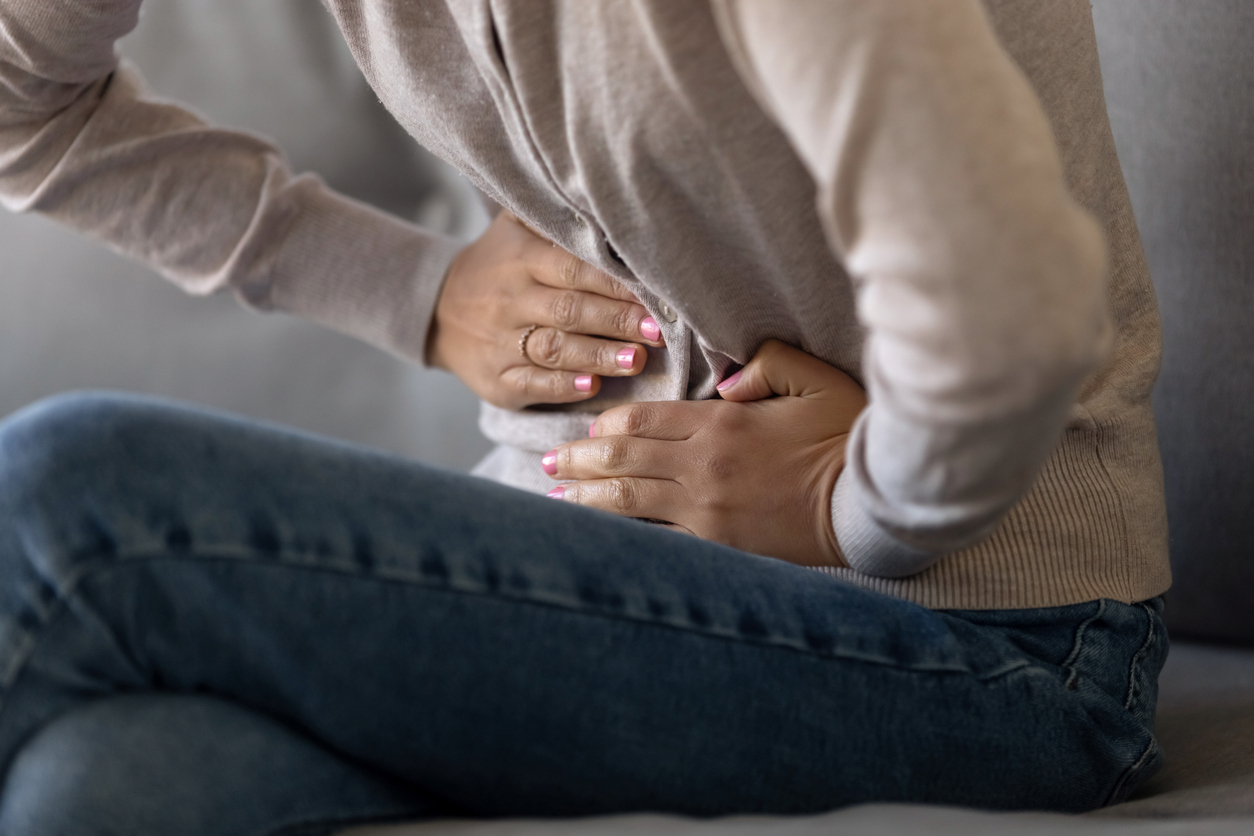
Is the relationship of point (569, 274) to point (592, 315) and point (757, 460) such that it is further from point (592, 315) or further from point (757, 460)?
point (757, 460)

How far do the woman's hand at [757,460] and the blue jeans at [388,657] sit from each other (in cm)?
9

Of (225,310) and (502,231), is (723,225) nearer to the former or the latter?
(502,231)

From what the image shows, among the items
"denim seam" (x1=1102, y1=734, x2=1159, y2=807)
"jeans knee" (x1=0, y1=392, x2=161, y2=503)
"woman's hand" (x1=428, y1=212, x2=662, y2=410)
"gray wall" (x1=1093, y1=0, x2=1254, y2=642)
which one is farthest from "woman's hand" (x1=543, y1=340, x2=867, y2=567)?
"gray wall" (x1=1093, y1=0, x2=1254, y2=642)

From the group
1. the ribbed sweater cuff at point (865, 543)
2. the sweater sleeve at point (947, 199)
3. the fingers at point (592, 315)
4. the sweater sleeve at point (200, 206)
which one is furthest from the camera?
the sweater sleeve at point (200, 206)

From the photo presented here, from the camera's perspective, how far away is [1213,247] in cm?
80

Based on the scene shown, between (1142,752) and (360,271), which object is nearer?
(1142,752)

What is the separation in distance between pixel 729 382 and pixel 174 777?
0.40 metres

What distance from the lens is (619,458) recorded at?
0.64 meters

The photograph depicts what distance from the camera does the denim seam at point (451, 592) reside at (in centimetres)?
38

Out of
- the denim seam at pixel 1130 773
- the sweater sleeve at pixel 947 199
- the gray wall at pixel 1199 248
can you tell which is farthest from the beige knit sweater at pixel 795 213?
the gray wall at pixel 1199 248

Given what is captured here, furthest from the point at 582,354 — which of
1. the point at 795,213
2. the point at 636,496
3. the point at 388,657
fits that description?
the point at 388,657

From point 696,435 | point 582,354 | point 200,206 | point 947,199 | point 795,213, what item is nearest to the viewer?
point 947,199

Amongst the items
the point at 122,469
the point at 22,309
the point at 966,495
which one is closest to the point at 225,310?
the point at 22,309

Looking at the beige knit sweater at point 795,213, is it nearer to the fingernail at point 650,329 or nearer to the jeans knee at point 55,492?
the fingernail at point 650,329
